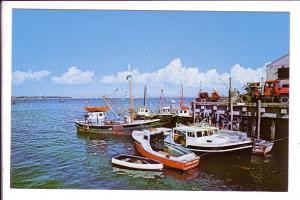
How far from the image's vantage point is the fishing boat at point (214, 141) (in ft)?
10.7

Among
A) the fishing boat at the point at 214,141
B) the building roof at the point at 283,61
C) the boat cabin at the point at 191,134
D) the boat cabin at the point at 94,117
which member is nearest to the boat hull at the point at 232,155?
the fishing boat at the point at 214,141

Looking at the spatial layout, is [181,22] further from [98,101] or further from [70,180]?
[70,180]

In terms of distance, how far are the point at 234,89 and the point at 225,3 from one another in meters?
0.67

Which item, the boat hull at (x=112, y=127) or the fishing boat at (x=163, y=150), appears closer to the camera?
the fishing boat at (x=163, y=150)

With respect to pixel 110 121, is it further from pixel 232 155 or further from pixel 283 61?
pixel 283 61

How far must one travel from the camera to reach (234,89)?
10.7 feet

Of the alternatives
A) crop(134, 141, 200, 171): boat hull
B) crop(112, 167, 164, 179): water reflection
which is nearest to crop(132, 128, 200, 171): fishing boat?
crop(134, 141, 200, 171): boat hull

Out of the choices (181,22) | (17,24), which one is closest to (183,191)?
(181,22)

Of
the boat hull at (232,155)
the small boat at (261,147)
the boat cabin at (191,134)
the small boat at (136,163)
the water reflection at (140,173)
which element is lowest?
the water reflection at (140,173)

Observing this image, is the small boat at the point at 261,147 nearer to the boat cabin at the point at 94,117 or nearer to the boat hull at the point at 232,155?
the boat hull at the point at 232,155

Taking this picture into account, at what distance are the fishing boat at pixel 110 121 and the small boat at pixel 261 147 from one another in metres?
0.78

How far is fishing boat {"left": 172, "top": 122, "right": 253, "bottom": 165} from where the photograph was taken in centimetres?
327

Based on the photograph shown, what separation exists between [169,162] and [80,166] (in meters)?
0.71

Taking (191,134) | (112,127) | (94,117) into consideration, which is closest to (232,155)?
(191,134)
